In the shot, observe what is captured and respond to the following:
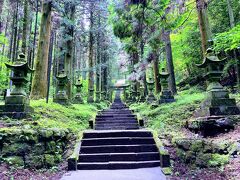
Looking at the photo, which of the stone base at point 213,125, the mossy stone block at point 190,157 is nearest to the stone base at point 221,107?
the stone base at point 213,125

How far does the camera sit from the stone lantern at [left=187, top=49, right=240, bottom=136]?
6.29 meters

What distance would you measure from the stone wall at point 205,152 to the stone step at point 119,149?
982mm

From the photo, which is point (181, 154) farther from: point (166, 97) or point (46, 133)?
point (166, 97)

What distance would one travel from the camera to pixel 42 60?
1117cm

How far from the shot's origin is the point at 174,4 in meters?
9.60

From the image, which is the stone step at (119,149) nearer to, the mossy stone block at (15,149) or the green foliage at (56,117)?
the green foliage at (56,117)

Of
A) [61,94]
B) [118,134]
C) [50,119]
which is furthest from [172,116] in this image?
[61,94]

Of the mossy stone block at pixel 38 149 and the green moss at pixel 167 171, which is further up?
the mossy stone block at pixel 38 149

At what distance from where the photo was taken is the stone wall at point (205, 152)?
15.5 ft

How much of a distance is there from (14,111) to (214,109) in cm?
634

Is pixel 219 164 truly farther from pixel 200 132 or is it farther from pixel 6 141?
pixel 6 141

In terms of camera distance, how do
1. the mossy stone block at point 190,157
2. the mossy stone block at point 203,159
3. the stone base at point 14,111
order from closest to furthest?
1. the mossy stone block at point 203,159
2. the mossy stone block at point 190,157
3. the stone base at point 14,111

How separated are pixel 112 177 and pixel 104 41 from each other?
2013 centimetres

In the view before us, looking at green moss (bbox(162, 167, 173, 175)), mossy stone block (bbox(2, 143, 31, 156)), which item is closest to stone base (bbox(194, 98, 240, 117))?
green moss (bbox(162, 167, 173, 175))
